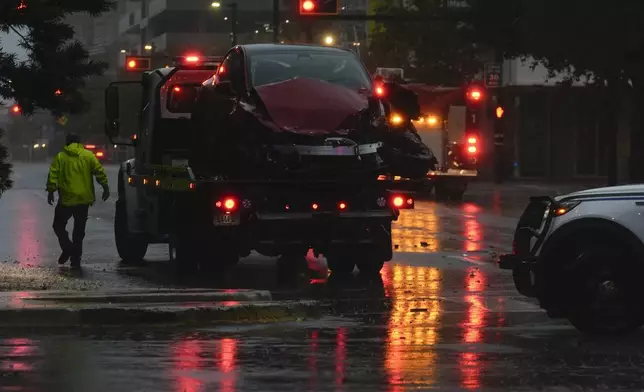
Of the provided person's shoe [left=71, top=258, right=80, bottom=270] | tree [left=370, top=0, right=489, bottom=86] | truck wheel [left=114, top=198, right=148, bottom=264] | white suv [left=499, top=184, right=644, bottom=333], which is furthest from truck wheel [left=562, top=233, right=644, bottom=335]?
tree [left=370, top=0, right=489, bottom=86]

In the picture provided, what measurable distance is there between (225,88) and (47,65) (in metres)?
2.17

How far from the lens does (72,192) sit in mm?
19297

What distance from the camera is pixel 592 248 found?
1188 centimetres

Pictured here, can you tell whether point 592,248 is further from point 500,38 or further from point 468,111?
point 500,38

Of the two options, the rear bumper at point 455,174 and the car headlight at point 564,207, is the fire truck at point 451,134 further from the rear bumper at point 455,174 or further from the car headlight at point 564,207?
the car headlight at point 564,207

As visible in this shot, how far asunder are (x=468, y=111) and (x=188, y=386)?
105 feet

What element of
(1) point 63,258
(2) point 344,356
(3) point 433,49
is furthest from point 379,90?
(3) point 433,49

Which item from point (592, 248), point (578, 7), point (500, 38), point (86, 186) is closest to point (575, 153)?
point (500, 38)

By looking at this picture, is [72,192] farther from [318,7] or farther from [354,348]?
[318,7]

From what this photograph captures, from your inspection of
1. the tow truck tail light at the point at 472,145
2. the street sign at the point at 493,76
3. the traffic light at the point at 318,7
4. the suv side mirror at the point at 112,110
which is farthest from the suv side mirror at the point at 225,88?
the street sign at the point at 493,76

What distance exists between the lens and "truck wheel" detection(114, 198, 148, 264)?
2022 centimetres

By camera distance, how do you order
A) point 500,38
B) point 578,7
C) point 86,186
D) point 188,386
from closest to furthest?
1. point 188,386
2. point 86,186
3. point 578,7
4. point 500,38

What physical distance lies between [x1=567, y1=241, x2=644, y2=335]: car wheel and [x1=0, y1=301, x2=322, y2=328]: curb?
8.89ft

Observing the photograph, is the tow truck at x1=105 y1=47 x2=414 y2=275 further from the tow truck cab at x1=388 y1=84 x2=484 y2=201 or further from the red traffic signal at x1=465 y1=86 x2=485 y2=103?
the tow truck cab at x1=388 y1=84 x2=484 y2=201
